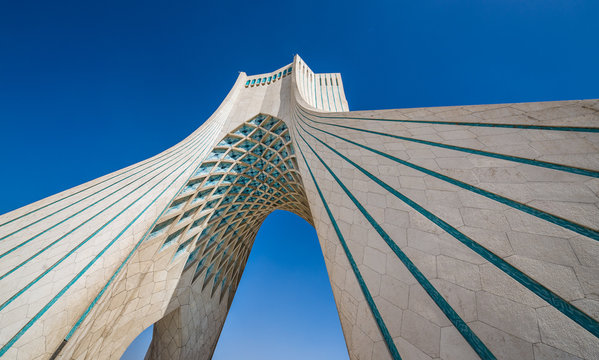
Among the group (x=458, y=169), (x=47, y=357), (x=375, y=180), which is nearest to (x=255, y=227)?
(x=47, y=357)

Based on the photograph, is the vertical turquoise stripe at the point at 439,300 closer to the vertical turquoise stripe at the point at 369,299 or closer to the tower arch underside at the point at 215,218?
the vertical turquoise stripe at the point at 369,299

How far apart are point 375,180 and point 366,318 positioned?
4.84 ft

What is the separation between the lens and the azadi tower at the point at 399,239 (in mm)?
1083

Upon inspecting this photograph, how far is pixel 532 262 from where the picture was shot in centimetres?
113

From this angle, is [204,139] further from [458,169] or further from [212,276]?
[458,169]

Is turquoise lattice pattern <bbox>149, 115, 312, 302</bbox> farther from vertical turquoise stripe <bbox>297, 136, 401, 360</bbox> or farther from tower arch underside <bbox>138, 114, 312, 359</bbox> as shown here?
vertical turquoise stripe <bbox>297, 136, 401, 360</bbox>

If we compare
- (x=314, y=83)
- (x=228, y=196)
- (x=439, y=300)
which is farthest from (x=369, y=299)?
(x=314, y=83)

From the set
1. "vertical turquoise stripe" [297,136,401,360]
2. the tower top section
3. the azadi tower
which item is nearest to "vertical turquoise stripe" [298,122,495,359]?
the azadi tower

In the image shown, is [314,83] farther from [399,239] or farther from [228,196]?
[399,239]

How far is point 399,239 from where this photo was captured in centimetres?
171

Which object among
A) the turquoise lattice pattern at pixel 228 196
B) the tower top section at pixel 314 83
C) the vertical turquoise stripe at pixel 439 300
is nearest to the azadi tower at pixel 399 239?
the vertical turquoise stripe at pixel 439 300

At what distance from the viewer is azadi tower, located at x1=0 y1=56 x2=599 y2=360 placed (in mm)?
1083

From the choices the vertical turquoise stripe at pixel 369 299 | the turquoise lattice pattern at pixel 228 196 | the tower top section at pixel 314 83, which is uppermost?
the tower top section at pixel 314 83

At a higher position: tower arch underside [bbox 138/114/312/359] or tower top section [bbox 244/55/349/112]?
tower top section [bbox 244/55/349/112]
